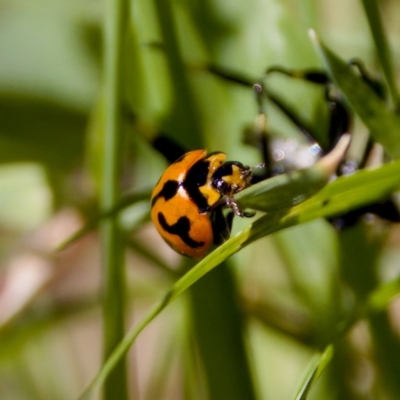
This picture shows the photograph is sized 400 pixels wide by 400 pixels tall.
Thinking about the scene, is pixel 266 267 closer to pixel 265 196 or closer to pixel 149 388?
pixel 149 388

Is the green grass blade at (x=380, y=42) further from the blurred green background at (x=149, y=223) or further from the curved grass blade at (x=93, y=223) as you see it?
the curved grass blade at (x=93, y=223)

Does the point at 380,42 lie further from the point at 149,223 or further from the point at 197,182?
the point at 149,223


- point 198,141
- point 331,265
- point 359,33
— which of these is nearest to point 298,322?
point 331,265

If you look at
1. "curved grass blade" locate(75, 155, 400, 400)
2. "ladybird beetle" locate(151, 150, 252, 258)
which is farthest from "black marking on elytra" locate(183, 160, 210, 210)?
"curved grass blade" locate(75, 155, 400, 400)

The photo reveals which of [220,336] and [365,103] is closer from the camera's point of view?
[365,103]

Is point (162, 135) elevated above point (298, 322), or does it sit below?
above

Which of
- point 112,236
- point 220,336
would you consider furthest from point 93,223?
point 220,336

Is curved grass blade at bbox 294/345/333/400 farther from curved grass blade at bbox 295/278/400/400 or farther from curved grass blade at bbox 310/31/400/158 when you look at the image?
curved grass blade at bbox 310/31/400/158

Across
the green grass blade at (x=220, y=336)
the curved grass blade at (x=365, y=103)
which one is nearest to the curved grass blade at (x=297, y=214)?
the curved grass blade at (x=365, y=103)
